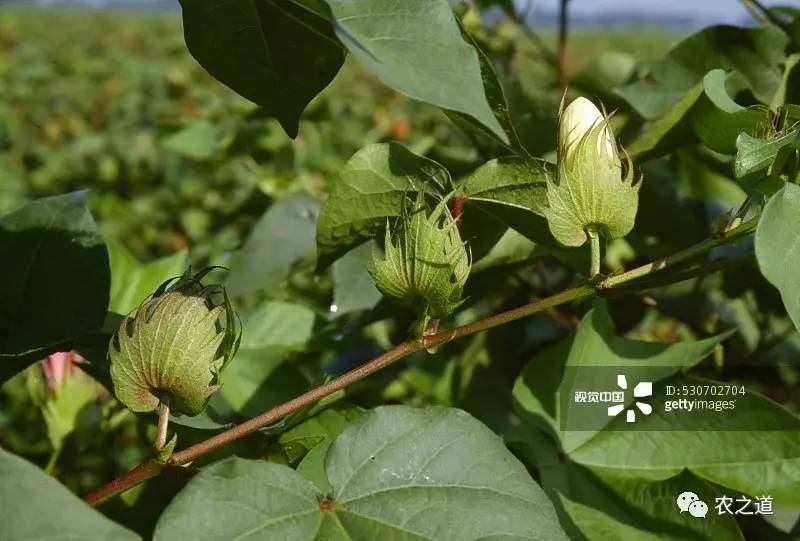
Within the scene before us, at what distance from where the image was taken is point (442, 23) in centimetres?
41

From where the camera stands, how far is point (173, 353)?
447 mm

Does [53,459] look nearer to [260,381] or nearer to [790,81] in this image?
[260,381]

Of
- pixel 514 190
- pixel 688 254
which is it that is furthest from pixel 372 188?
pixel 688 254

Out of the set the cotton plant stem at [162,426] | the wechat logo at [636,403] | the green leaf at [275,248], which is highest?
the cotton plant stem at [162,426]

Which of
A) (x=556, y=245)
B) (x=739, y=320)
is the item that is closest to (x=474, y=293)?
(x=556, y=245)

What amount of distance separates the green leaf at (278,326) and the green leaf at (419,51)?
0.48 m

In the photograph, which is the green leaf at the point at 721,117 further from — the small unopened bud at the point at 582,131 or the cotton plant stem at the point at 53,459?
the cotton plant stem at the point at 53,459

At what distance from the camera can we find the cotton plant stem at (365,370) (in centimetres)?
46

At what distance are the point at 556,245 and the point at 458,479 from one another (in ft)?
0.67

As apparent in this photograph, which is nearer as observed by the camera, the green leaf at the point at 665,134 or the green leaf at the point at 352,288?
the green leaf at the point at 665,134

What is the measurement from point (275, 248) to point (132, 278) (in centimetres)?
17

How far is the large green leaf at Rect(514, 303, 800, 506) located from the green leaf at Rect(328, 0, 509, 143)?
32cm

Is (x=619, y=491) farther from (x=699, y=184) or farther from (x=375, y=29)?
(x=699, y=184)

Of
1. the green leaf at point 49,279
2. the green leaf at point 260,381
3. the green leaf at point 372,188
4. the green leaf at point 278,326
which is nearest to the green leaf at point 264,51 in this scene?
the green leaf at point 372,188
